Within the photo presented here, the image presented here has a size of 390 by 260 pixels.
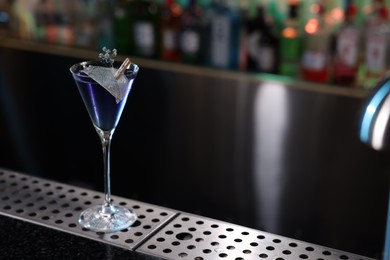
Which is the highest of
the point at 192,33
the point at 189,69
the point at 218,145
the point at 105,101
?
the point at 105,101

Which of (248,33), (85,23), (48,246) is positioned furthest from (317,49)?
(48,246)

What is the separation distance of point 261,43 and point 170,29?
0.32 metres

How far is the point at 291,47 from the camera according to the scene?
2148mm

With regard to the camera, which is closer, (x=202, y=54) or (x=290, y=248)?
(x=290, y=248)

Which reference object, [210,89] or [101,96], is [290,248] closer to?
[101,96]

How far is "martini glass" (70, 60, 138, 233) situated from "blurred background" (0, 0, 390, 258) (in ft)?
3.70

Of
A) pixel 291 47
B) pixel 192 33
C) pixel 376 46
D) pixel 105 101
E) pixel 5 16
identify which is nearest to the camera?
pixel 105 101

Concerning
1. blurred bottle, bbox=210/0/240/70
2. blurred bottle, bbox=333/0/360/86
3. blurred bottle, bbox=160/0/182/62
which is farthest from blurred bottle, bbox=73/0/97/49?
blurred bottle, bbox=333/0/360/86

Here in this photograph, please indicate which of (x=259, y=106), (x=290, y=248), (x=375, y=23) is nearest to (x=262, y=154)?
(x=259, y=106)

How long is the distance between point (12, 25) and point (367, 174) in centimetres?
139

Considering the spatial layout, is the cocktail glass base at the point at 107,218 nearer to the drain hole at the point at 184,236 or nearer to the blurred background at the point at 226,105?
the drain hole at the point at 184,236

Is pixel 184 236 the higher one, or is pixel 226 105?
pixel 184 236

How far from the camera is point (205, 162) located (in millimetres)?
2342

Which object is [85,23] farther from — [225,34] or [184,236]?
[184,236]
